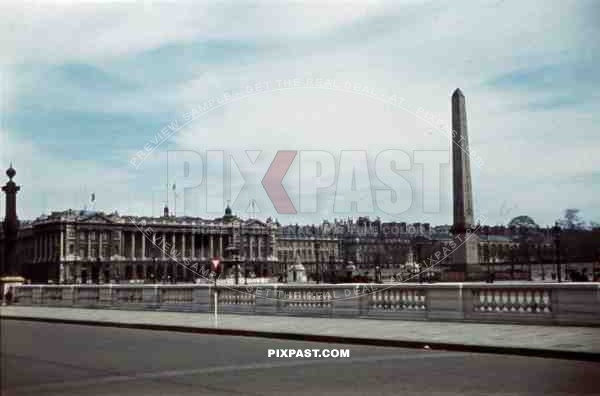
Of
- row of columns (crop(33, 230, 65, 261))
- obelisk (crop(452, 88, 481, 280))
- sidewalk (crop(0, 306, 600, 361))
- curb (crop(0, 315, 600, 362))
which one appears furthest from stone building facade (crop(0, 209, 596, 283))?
curb (crop(0, 315, 600, 362))

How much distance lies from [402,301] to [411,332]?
13.6ft

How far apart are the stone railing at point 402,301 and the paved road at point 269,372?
4854 mm

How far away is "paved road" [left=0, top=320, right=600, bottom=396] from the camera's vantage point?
9922 mm

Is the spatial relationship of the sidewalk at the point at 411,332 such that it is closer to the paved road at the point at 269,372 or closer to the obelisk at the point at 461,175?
the paved road at the point at 269,372

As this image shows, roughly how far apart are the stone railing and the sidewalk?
0.58 m

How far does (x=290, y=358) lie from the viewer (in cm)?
1371

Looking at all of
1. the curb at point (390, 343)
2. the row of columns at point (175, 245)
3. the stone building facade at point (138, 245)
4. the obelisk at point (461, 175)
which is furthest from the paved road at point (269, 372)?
the row of columns at point (175, 245)

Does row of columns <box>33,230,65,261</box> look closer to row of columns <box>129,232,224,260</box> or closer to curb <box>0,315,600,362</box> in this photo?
row of columns <box>129,232,224,260</box>

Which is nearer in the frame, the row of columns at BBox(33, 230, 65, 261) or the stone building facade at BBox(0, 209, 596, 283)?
the stone building facade at BBox(0, 209, 596, 283)

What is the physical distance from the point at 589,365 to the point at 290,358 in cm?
510

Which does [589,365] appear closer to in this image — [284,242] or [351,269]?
[351,269]

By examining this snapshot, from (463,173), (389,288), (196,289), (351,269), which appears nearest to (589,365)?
(389,288)

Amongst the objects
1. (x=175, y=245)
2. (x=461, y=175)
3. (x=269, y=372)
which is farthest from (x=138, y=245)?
(x=269, y=372)

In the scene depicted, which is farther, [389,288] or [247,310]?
[247,310]
